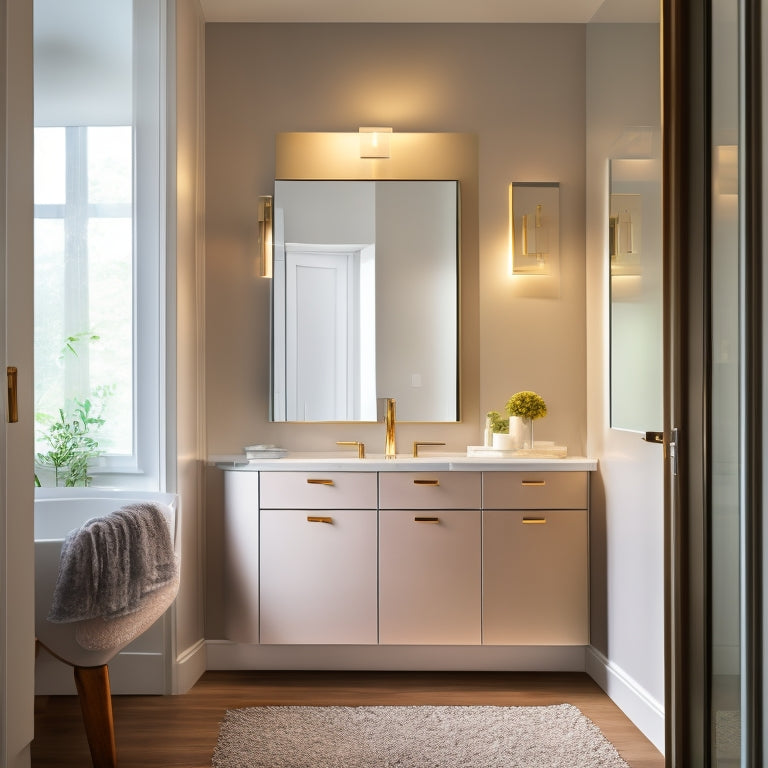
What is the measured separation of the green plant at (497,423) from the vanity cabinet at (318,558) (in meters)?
0.59

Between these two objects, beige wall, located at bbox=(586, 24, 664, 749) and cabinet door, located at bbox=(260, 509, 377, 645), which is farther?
cabinet door, located at bbox=(260, 509, 377, 645)

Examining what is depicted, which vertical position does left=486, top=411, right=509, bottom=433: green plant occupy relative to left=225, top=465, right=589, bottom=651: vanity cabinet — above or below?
above

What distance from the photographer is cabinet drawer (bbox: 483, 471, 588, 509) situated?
10.9 feet

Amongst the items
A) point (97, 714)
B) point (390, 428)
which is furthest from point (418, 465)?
point (97, 714)

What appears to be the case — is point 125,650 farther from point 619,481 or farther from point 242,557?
point 619,481

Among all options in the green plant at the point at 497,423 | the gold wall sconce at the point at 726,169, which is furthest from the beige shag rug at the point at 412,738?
the gold wall sconce at the point at 726,169

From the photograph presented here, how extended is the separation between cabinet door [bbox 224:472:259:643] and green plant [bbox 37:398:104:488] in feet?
1.84

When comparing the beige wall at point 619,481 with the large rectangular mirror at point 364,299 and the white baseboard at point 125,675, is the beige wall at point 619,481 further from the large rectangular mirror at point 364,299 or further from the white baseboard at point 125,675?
the white baseboard at point 125,675

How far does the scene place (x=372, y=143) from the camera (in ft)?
11.8

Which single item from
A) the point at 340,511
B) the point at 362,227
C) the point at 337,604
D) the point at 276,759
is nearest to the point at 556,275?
the point at 362,227

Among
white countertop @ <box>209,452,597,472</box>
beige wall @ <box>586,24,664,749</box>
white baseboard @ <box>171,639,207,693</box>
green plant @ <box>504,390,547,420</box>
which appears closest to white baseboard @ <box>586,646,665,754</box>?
beige wall @ <box>586,24,664,749</box>

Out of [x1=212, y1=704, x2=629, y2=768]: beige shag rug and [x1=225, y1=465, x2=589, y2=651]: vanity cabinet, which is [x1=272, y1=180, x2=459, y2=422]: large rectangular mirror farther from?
[x1=212, y1=704, x2=629, y2=768]: beige shag rug

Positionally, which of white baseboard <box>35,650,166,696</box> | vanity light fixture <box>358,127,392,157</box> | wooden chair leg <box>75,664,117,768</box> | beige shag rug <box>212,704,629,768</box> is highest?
vanity light fixture <box>358,127,392,157</box>

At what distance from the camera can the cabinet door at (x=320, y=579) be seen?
3309 mm
